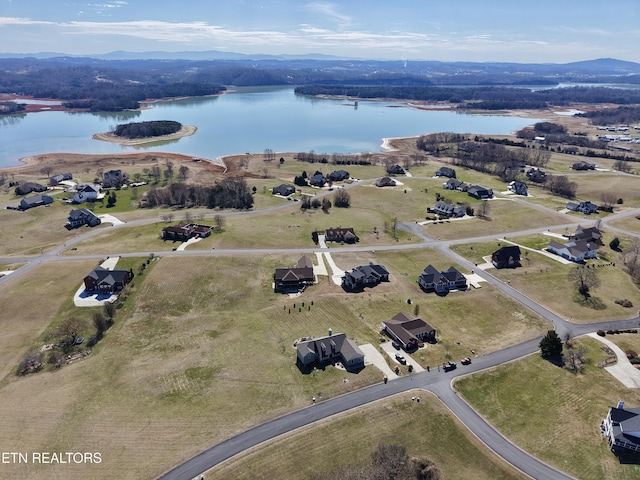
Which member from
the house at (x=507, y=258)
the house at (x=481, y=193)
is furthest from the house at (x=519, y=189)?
the house at (x=507, y=258)

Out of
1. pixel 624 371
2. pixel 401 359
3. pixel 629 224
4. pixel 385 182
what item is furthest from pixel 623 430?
pixel 385 182

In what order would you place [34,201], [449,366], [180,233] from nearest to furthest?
1. [449,366]
2. [180,233]
3. [34,201]

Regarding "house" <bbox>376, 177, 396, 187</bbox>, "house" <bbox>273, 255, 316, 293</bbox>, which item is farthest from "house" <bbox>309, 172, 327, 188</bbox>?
"house" <bbox>273, 255, 316, 293</bbox>

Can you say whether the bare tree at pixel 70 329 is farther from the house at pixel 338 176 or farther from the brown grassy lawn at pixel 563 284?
the house at pixel 338 176

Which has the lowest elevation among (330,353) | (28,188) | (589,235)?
(330,353)

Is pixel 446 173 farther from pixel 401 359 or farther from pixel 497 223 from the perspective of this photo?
pixel 401 359

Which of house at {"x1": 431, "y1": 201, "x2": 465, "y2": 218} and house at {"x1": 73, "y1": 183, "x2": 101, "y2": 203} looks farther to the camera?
house at {"x1": 73, "y1": 183, "x2": 101, "y2": 203}

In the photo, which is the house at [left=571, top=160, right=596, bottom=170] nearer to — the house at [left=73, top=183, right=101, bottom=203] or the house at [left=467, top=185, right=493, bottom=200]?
the house at [left=467, top=185, right=493, bottom=200]
